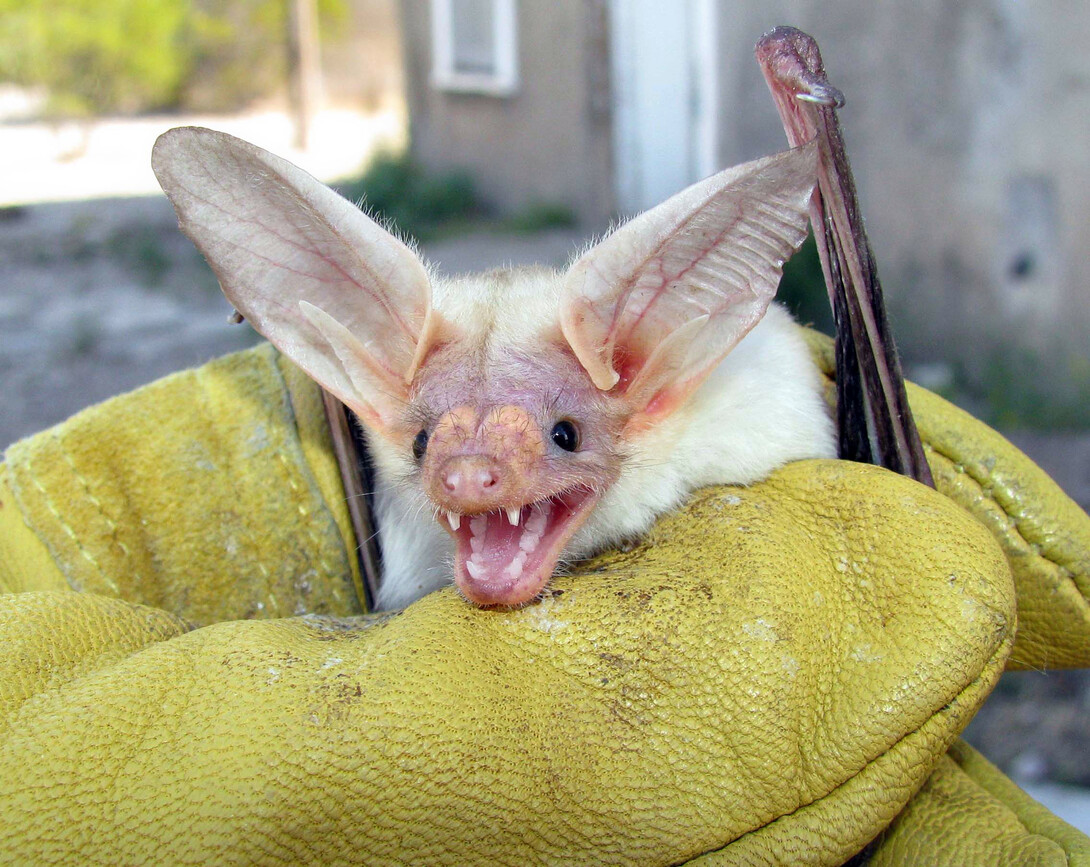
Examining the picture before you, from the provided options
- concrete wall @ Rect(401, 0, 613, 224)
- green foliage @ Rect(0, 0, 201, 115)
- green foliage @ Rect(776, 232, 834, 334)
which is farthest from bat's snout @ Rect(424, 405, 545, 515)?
green foliage @ Rect(0, 0, 201, 115)

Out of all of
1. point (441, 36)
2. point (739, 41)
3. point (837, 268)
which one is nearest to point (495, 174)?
point (441, 36)

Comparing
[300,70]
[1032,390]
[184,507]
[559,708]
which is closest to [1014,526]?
[559,708]

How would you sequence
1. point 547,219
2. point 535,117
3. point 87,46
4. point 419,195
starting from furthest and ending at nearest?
point 87,46, point 419,195, point 535,117, point 547,219

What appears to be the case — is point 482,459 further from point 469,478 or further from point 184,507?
point 184,507

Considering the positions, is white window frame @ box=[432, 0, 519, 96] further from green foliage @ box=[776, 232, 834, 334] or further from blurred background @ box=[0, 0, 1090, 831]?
green foliage @ box=[776, 232, 834, 334]

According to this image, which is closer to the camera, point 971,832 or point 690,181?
point 971,832

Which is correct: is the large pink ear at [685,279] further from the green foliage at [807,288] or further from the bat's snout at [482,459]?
the green foliage at [807,288]
